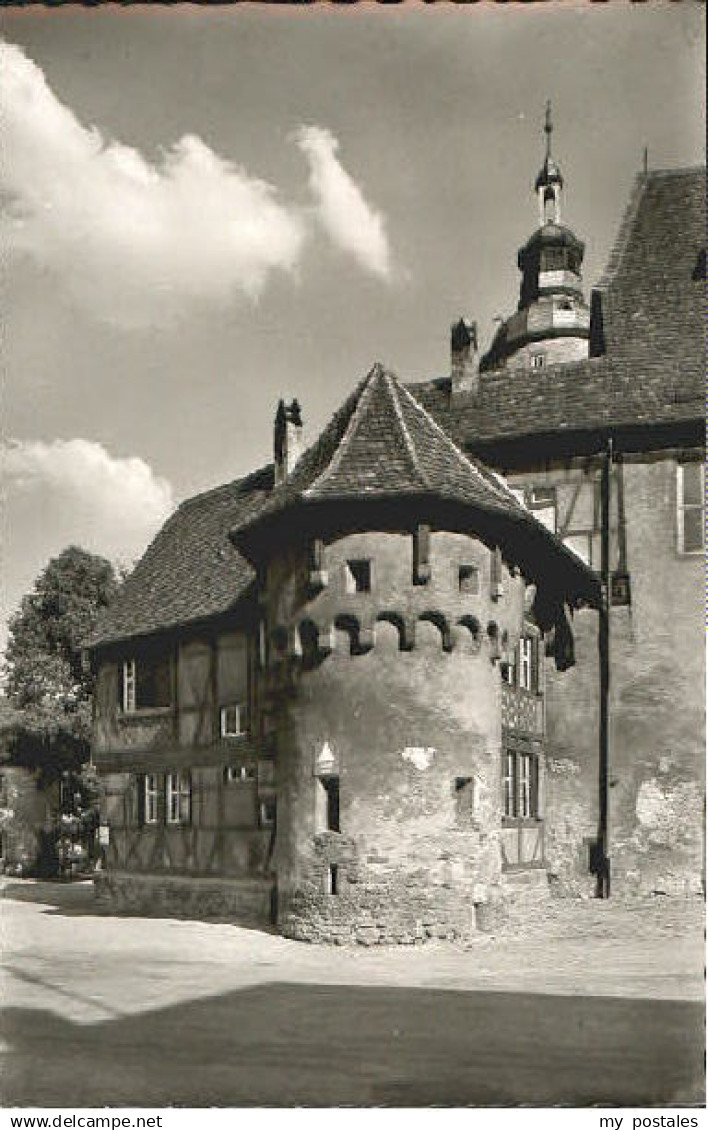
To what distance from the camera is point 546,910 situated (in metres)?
22.4

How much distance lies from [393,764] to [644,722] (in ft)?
22.9

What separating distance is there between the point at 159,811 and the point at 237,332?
14580 millimetres

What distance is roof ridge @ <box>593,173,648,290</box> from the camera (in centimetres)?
2700

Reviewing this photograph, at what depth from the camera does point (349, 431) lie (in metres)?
20.3

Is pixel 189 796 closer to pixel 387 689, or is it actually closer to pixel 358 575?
pixel 387 689

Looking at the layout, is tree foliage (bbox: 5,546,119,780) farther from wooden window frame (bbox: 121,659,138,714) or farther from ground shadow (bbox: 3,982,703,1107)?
ground shadow (bbox: 3,982,703,1107)

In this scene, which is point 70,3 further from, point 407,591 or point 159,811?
point 159,811

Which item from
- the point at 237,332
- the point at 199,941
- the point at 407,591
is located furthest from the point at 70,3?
the point at 199,941

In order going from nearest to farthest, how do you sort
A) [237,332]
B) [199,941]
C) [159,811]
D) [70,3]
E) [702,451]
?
[70,3] < [237,332] < [199,941] < [702,451] < [159,811]

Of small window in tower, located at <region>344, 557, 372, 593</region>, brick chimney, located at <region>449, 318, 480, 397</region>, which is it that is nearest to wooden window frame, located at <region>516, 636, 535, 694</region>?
small window in tower, located at <region>344, 557, 372, 593</region>

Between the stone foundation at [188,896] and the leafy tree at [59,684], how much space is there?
1059 cm

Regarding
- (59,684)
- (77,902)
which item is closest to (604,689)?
(77,902)

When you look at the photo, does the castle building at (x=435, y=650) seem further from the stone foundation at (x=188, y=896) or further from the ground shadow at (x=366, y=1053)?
the ground shadow at (x=366, y=1053)

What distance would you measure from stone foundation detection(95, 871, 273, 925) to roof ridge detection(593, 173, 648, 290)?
13.8 metres
